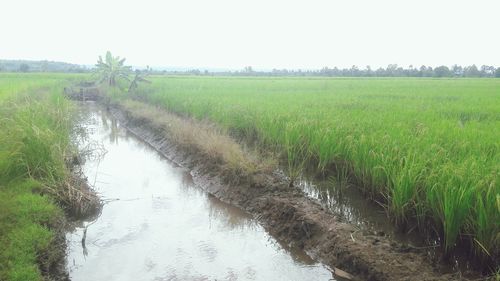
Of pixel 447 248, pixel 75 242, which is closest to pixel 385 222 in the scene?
pixel 447 248

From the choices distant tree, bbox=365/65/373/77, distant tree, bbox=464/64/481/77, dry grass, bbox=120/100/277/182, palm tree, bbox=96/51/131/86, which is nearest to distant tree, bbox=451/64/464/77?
distant tree, bbox=464/64/481/77

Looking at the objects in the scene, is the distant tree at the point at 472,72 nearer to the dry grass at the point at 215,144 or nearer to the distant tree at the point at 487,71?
the distant tree at the point at 487,71

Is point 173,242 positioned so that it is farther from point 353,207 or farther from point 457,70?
point 457,70

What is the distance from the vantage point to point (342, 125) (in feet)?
23.9

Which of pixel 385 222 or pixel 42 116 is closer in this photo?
pixel 385 222

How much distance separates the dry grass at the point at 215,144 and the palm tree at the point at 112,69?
39.6 feet

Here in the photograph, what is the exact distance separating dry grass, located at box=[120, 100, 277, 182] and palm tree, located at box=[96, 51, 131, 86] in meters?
12.1

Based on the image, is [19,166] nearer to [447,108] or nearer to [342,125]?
[342,125]

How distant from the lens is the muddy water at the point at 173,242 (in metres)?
4.51

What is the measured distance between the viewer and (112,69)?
23656 millimetres

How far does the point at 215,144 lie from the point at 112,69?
18022 millimetres

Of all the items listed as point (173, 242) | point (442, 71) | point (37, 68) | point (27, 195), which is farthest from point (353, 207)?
point (37, 68)

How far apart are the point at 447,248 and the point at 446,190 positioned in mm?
603

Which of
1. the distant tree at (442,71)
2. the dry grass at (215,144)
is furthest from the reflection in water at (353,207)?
the distant tree at (442,71)
